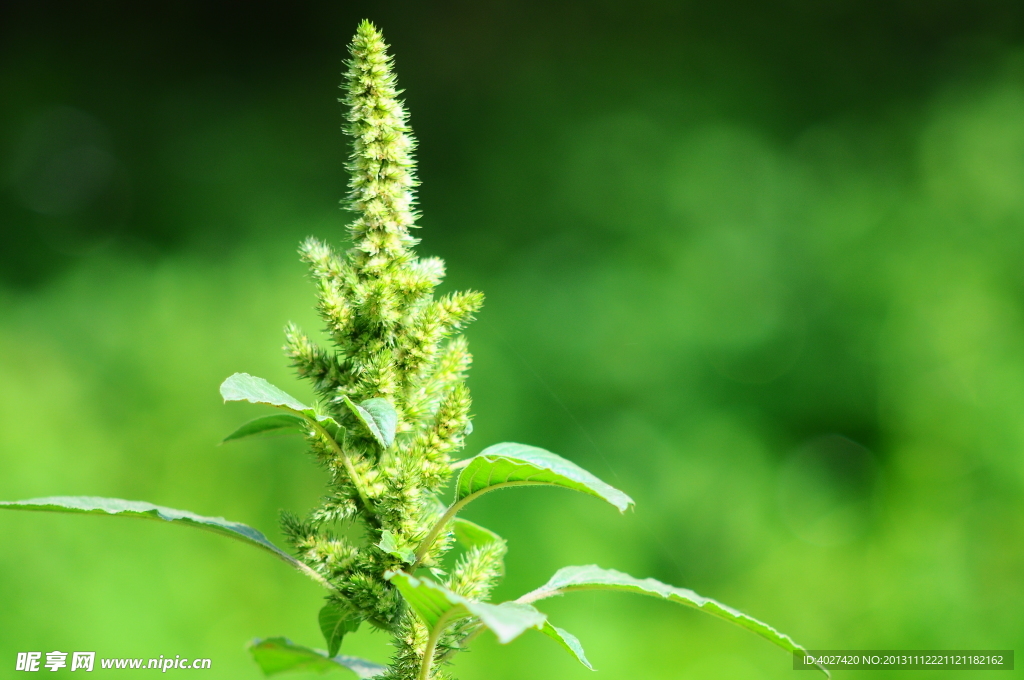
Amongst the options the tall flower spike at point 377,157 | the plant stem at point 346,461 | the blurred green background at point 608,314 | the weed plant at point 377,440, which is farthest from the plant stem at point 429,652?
the blurred green background at point 608,314

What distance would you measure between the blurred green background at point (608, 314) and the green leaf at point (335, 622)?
1.63 m

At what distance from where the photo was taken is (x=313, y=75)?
3021 millimetres

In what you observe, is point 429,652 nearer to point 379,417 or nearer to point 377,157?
point 379,417

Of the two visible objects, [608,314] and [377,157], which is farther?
[608,314]

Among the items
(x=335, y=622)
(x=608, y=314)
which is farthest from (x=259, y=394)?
(x=608, y=314)

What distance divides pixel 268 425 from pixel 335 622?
16cm

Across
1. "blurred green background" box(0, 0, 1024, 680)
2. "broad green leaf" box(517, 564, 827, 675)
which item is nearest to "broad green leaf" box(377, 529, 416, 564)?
"broad green leaf" box(517, 564, 827, 675)

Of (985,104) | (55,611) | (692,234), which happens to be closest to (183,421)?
(55,611)

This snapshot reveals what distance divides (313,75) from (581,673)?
2408 millimetres

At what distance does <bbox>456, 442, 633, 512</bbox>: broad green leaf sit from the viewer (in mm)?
476

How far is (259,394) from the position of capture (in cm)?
47

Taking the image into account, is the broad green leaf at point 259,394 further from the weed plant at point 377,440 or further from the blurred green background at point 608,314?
the blurred green background at point 608,314

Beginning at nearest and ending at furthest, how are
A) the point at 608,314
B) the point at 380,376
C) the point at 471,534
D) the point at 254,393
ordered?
the point at 254,393
the point at 380,376
the point at 471,534
the point at 608,314

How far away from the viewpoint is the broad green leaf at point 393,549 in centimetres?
53
